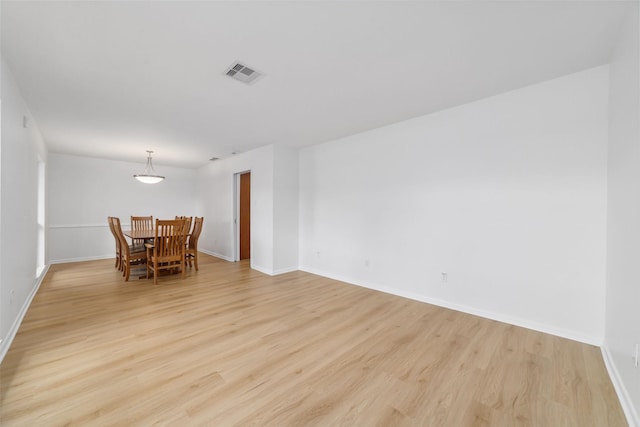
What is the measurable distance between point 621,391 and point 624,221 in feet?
3.68

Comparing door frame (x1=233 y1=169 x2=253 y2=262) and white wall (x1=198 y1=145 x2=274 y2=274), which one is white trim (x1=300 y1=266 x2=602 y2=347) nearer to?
white wall (x1=198 y1=145 x2=274 y2=274)

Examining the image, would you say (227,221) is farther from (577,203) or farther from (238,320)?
(577,203)

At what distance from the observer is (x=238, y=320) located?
272 centimetres

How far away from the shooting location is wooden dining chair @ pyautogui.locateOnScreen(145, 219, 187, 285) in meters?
4.09

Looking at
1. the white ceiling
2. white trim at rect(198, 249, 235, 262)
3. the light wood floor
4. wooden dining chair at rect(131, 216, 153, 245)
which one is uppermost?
the white ceiling

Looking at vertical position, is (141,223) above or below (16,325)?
above

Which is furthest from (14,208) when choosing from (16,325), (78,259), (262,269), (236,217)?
(78,259)

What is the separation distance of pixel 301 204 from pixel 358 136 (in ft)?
5.91

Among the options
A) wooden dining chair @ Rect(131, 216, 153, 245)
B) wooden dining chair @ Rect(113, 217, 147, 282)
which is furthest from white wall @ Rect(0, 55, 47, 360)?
wooden dining chair @ Rect(131, 216, 153, 245)

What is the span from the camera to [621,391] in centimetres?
160

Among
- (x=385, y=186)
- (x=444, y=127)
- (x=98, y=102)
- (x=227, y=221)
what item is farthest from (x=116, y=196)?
(x=444, y=127)

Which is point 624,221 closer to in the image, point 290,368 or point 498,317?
point 498,317

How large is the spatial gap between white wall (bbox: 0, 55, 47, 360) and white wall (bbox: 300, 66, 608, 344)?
12.6 feet

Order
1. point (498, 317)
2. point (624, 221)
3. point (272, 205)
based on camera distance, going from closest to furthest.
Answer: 1. point (624, 221)
2. point (498, 317)
3. point (272, 205)
